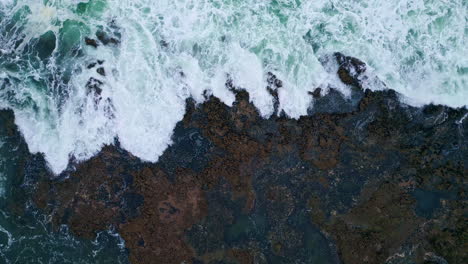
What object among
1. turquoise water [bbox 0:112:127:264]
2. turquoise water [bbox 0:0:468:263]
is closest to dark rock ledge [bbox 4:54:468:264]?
Answer: turquoise water [bbox 0:112:127:264]

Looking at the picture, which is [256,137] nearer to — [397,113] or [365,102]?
[365,102]

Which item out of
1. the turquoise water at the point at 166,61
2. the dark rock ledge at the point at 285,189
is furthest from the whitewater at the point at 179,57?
the dark rock ledge at the point at 285,189

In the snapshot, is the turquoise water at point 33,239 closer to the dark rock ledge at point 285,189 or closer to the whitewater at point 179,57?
the dark rock ledge at point 285,189

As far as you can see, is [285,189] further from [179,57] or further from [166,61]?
[166,61]

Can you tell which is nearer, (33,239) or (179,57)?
(33,239)

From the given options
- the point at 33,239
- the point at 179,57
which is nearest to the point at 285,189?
the point at 179,57

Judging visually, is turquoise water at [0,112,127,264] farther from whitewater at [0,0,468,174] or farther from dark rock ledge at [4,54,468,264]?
whitewater at [0,0,468,174]
